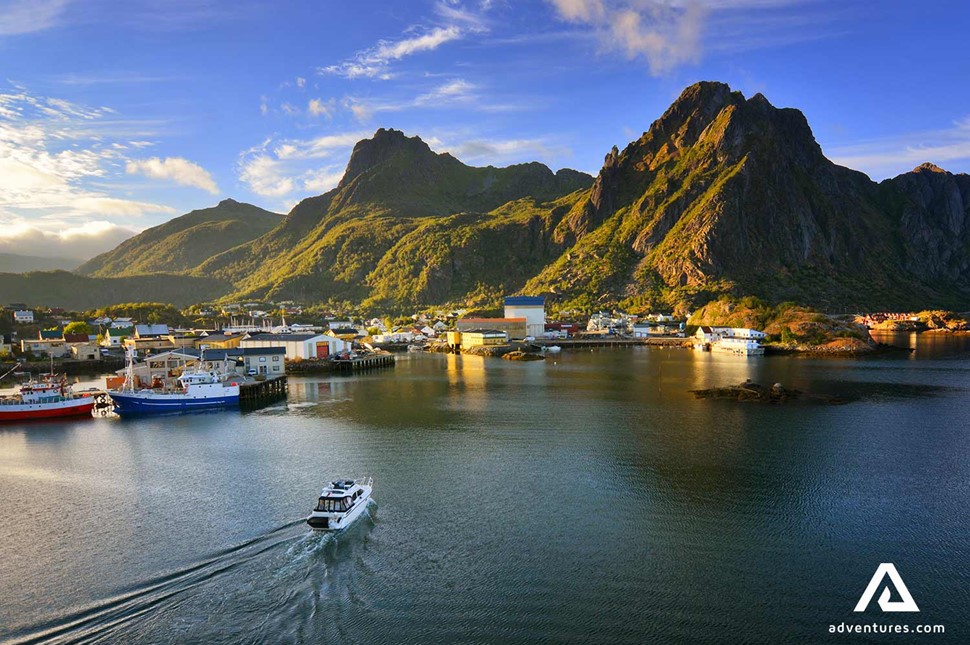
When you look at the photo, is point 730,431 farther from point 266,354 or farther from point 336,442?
point 266,354

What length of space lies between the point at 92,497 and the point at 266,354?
37.2m

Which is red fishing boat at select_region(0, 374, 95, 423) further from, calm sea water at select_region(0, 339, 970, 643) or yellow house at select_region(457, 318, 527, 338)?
yellow house at select_region(457, 318, 527, 338)

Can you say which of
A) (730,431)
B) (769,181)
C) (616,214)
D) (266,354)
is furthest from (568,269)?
(730,431)

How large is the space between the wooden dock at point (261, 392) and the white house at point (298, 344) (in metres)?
17.5

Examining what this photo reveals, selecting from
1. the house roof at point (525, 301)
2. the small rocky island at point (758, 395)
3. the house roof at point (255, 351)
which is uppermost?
the house roof at point (525, 301)

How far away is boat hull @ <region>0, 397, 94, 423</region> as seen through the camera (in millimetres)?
39938

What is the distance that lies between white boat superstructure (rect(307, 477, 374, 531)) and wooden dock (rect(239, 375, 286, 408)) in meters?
28.1

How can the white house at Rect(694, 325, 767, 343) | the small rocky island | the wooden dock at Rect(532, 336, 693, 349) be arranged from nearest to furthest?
1. the small rocky island
2. the white house at Rect(694, 325, 767, 343)
3. the wooden dock at Rect(532, 336, 693, 349)

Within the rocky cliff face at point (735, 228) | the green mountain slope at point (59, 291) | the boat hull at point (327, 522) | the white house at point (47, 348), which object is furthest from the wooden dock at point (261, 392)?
the green mountain slope at point (59, 291)

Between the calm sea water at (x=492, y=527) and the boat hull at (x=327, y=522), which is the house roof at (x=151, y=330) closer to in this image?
the calm sea water at (x=492, y=527)

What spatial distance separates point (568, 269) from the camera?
163250 millimetres

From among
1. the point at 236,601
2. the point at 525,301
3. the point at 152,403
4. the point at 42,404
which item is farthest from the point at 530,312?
the point at 236,601

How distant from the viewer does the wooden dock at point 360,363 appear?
234 ft

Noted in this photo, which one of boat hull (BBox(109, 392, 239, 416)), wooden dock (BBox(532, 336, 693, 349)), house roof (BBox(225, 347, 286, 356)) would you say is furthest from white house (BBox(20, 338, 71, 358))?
wooden dock (BBox(532, 336, 693, 349))
